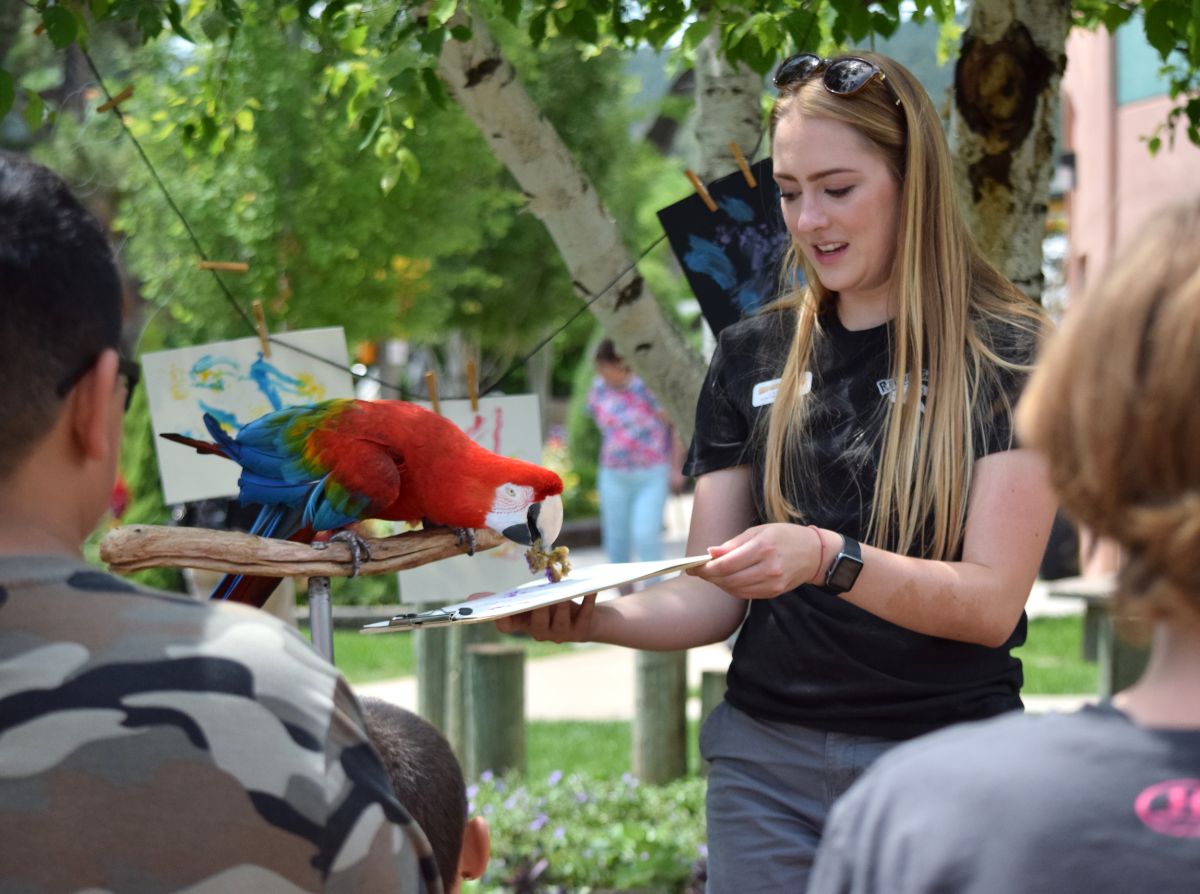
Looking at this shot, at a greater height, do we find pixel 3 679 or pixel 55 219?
pixel 55 219

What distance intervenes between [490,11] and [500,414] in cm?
91

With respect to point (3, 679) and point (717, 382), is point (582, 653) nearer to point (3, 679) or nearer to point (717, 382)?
point (717, 382)

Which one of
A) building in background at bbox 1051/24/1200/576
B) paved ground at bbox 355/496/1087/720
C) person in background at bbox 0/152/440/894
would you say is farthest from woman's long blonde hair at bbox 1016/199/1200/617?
building in background at bbox 1051/24/1200/576

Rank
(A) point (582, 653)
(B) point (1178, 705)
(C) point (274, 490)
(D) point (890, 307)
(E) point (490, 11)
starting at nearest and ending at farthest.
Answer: (B) point (1178, 705) < (D) point (890, 307) < (C) point (274, 490) < (E) point (490, 11) < (A) point (582, 653)

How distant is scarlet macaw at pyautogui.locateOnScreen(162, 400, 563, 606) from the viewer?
7.15 ft

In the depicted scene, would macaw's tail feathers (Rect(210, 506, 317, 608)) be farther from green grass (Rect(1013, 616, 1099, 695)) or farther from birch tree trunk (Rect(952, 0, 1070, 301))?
green grass (Rect(1013, 616, 1099, 695))

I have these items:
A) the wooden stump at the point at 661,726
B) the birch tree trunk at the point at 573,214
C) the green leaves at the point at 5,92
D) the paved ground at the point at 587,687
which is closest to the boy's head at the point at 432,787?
the green leaves at the point at 5,92

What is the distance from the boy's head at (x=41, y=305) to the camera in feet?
3.65

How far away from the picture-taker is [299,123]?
784 centimetres

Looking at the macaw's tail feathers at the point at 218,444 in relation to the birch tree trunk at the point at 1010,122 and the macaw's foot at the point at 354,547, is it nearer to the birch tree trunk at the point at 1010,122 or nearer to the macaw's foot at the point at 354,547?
the macaw's foot at the point at 354,547

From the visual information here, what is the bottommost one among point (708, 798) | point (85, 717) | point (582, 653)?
point (582, 653)

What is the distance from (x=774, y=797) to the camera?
2.00m

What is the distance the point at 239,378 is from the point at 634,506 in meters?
6.65

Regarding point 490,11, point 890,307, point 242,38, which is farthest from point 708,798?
point 242,38
